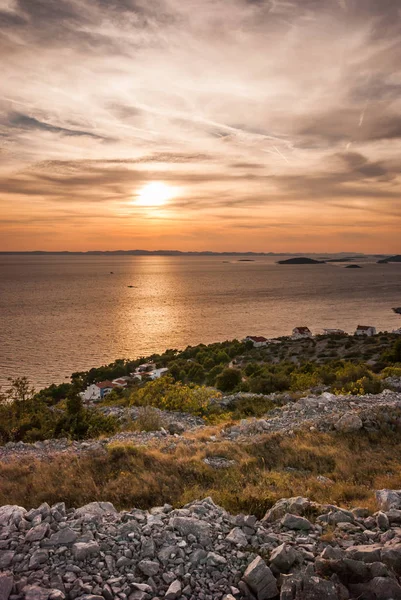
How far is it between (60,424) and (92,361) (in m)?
54.1

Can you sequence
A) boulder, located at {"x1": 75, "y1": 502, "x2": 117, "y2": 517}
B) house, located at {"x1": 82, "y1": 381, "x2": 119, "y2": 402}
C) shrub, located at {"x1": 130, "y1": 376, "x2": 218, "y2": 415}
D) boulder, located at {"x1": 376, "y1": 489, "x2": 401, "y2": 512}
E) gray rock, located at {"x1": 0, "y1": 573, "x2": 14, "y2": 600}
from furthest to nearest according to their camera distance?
house, located at {"x1": 82, "y1": 381, "x2": 119, "y2": 402}, shrub, located at {"x1": 130, "y1": 376, "x2": 218, "y2": 415}, boulder, located at {"x1": 376, "y1": 489, "x2": 401, "y2": 512}, boulder, located at {"x1": 75, "y1": 502, "x2": 117, "y2": 517}, gray rock, located at {"x1": 0, "y1": 573, "x2": 14, "y2": 600}

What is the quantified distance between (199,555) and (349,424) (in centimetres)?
1074

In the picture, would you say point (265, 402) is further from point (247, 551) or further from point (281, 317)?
point (281, 317)

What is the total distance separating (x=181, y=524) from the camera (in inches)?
288

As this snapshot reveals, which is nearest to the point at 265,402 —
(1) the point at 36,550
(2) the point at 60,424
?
(2) the point at 60,424

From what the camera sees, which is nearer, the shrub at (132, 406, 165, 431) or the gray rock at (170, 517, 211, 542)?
the gray rock at (170, 517, 211, 542)

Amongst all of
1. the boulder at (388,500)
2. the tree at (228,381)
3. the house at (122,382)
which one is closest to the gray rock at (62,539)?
the boulder at (388,500)

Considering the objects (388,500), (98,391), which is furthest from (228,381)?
(388,500)

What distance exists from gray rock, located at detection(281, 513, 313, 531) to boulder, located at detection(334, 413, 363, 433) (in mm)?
8685

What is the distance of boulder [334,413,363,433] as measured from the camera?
50.1 feet

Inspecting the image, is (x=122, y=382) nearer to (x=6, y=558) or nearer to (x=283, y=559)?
(x=6, y=558)

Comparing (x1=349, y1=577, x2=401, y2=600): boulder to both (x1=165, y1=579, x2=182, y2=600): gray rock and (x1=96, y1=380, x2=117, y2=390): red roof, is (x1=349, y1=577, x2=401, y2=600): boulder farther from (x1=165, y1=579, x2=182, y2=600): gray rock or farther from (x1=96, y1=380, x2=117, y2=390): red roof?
(x1=96, y1=380, x2=117, y2=390): red roof

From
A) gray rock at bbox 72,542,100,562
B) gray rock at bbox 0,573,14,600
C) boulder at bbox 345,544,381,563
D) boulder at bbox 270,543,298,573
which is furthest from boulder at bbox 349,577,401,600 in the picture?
gray rock at bbox 0,573,14,600

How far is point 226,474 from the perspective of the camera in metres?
11.4
